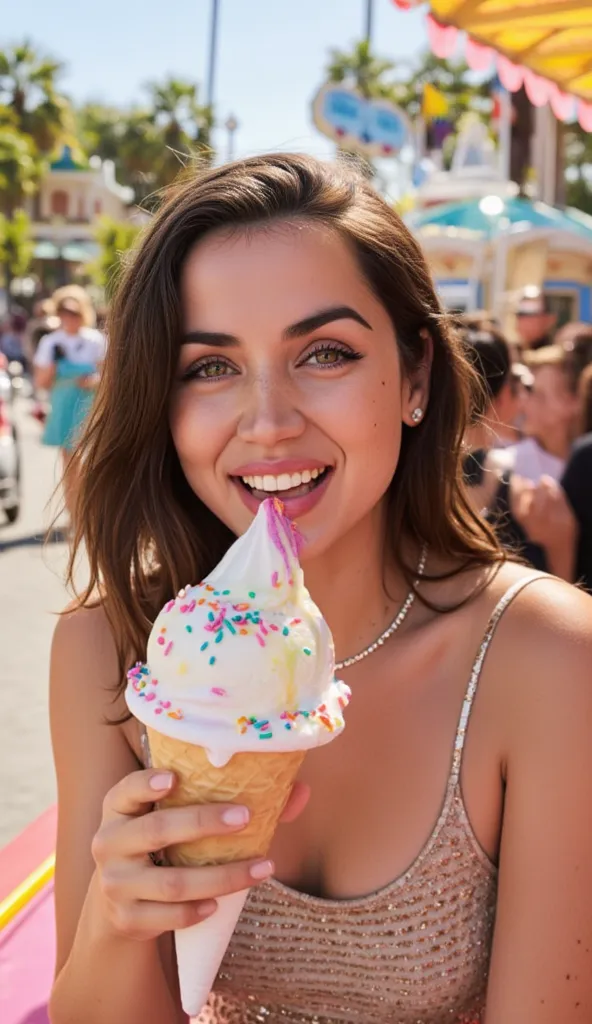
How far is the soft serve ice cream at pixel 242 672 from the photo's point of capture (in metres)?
1.39

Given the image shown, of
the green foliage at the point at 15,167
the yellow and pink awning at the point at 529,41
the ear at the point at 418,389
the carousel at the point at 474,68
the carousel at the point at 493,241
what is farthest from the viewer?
the green foliage at the point at 15,167

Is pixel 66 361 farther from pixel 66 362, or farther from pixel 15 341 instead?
pixel 15 341

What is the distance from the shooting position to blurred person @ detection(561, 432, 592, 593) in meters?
4.20

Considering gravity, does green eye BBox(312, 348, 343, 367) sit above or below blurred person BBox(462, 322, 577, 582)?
above

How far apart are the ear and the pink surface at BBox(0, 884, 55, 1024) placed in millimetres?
1418

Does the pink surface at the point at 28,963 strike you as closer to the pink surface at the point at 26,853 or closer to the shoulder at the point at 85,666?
the pink surface at the point at 26,853

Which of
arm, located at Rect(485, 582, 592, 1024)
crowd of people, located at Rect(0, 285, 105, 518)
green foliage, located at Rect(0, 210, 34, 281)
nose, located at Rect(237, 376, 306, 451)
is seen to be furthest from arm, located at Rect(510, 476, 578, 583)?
green foliage, located at Rect(0, 210, 34, 281)

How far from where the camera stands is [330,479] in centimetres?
177

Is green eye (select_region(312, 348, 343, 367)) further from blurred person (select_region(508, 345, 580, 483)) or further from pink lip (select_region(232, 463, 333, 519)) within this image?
blurred person (select_region(508, 345, 580, 483))

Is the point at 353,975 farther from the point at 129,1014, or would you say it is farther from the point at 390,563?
the point at 390,563

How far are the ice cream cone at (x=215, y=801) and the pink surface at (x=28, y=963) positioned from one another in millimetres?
830

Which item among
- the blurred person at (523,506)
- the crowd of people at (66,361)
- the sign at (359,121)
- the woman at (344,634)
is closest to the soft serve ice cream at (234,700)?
the woman at (344,634)

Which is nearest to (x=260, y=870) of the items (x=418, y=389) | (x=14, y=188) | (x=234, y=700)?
(x=234, y=700)

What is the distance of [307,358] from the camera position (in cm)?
178
